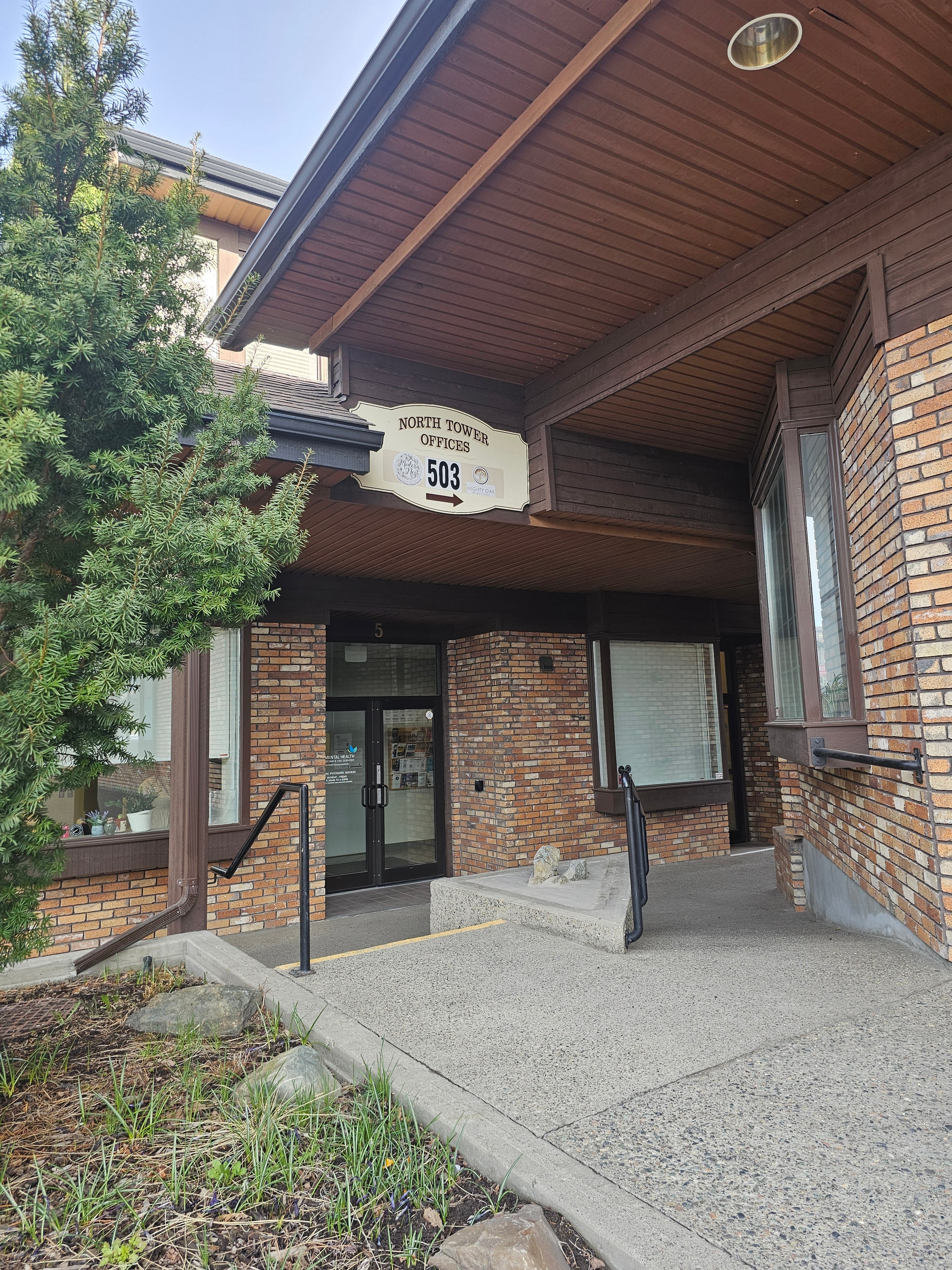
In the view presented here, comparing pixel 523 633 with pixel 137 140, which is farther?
pixel 137 140

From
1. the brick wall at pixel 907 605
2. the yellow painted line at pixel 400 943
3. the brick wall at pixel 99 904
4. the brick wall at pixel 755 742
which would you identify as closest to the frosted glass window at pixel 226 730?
the brick wall at pixel 99 904

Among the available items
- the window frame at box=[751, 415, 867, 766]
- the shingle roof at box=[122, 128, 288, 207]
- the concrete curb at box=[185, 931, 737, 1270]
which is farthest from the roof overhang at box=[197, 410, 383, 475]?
the shingle roof at box=[122, 128, 288, 207]

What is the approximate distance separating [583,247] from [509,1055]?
3.79 meters

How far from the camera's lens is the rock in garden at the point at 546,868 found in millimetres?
5617

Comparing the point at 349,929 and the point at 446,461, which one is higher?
the point at 446,461

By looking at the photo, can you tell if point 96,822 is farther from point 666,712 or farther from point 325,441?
point 666,712

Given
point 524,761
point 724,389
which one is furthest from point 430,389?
point 524,761

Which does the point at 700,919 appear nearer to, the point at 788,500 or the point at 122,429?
the point at 788,500

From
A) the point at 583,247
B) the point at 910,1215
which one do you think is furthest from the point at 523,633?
the point at 910,1215

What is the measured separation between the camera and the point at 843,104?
322 cm

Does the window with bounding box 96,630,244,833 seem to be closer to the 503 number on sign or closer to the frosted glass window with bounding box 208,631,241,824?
the frosted glass window with bounding box 208,631,241,824

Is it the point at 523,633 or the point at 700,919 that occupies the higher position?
the point at 523,633

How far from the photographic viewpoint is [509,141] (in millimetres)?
3375

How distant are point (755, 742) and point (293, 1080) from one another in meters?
10.1
